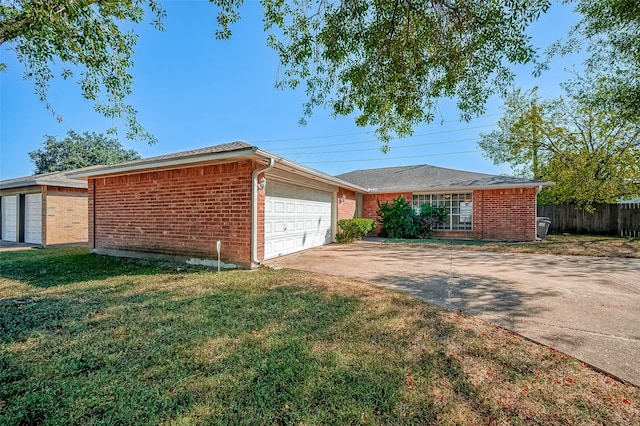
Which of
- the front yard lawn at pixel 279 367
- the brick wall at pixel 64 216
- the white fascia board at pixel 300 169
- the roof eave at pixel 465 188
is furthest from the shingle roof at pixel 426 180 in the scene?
the brick wall at pixel 64 216

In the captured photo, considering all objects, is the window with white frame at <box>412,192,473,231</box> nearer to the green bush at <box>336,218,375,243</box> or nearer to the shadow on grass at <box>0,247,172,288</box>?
the green bush at <box>336,218,375,243</box>

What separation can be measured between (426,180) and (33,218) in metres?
18.2

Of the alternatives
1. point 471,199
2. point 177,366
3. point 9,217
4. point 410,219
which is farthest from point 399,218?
point 9,217

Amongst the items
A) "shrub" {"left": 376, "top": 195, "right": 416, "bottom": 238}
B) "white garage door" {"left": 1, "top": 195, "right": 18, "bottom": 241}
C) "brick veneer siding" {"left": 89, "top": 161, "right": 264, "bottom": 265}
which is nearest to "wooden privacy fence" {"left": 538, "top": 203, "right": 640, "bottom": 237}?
"shrub" {"left": 376, "top": 195, "right": 416, "bottom": 238}

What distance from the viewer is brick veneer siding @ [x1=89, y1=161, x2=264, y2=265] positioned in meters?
6.39

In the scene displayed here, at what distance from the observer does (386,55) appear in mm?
5309

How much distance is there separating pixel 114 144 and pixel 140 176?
3477 centimetres

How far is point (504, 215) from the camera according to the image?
1245 cm

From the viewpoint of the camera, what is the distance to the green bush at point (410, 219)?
1352cm

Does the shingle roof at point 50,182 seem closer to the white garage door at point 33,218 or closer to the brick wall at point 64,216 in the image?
the brick wall at point 64,216

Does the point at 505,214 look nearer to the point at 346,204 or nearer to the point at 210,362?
the point at 346,204

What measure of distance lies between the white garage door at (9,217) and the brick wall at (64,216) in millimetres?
Answer: 3038

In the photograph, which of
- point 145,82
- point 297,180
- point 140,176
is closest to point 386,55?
point 297,180

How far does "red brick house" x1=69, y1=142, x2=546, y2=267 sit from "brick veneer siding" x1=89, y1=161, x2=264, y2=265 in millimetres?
23
